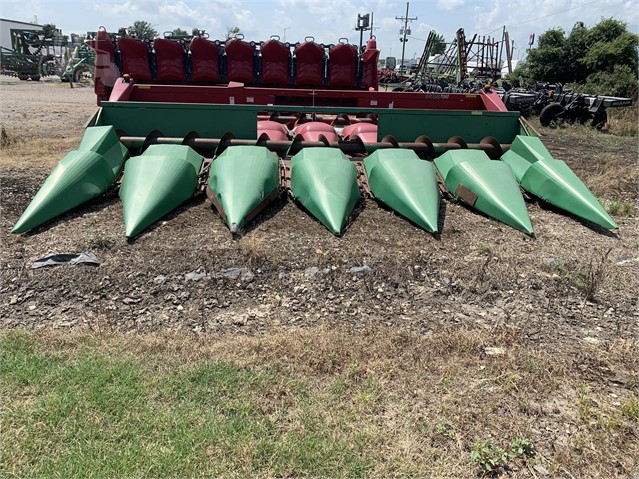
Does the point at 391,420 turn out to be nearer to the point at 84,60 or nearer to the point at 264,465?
the point at 264,465

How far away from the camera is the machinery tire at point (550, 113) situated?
12.3 metres

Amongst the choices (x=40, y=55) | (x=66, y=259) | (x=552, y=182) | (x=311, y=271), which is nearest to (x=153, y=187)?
(x=66, y=259)

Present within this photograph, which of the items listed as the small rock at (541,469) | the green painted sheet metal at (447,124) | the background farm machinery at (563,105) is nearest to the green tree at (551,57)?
the background farm machinery at (563,105)

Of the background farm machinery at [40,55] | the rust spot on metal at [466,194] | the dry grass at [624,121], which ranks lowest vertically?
the rust spot on metal at [466,194]

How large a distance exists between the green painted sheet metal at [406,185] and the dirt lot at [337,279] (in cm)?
12

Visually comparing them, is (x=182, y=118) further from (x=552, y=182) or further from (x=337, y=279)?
(x=552, y=182)

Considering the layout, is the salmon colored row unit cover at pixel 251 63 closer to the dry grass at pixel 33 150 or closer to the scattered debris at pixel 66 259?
the dry grass at pixel 33 150

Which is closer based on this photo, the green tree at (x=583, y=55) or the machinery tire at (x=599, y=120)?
the machinery tire at (x=599, y=120)

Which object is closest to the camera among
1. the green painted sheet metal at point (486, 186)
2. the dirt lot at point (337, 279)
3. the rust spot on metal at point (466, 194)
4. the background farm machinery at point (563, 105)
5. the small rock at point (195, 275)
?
the dirt lot at point (337, 279)

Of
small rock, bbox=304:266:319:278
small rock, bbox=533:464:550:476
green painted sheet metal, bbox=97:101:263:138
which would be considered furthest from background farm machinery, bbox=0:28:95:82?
small rock, bbox=533:464:550:476

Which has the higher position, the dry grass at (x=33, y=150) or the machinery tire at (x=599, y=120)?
the machinery tire at (x=599, y=120)

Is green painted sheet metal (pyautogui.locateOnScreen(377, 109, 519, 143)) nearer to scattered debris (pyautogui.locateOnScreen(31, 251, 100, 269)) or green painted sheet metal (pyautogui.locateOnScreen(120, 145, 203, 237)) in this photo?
green painted sheet metal (pyautogui.locateOnScreen(120, 145, 203, 237))

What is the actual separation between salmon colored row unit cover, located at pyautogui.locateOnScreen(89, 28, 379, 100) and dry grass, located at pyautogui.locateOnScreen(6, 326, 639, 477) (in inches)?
284

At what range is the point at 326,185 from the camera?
4.21 m
